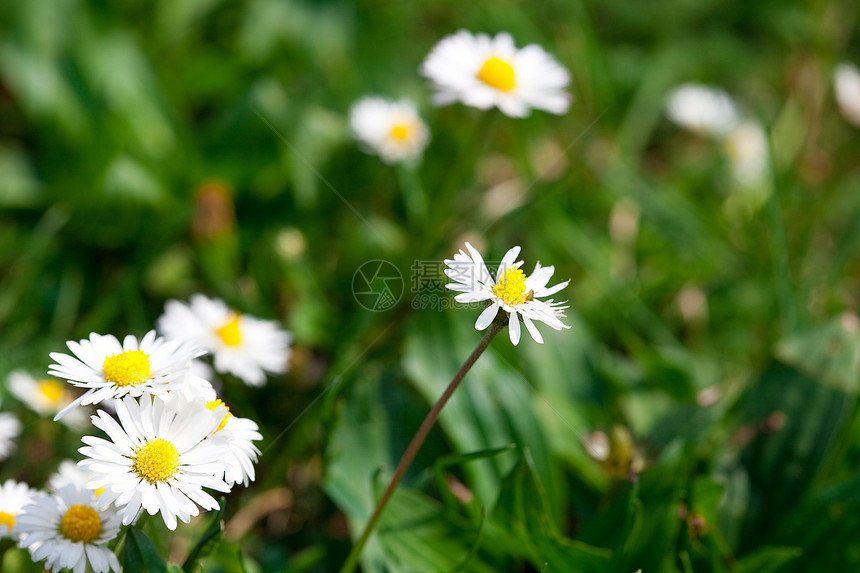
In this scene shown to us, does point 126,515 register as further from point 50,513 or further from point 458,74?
point 458,74

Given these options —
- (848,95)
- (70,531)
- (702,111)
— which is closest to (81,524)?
(70,531)

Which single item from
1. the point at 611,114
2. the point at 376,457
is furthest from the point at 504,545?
the point at 611,114

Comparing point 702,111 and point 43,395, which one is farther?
point 702,111

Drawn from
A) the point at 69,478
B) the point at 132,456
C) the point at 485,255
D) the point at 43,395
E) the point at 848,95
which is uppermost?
the point at 848,95

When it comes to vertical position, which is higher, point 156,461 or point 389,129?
point 389,129

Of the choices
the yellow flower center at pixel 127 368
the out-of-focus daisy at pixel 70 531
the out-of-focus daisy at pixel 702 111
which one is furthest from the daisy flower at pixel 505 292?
the out-of-focus daisy at pixel 702 111

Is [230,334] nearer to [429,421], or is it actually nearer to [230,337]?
[230,337]

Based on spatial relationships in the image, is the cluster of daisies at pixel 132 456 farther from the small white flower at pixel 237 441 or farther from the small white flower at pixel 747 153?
the small white flower at pixel 747 153
